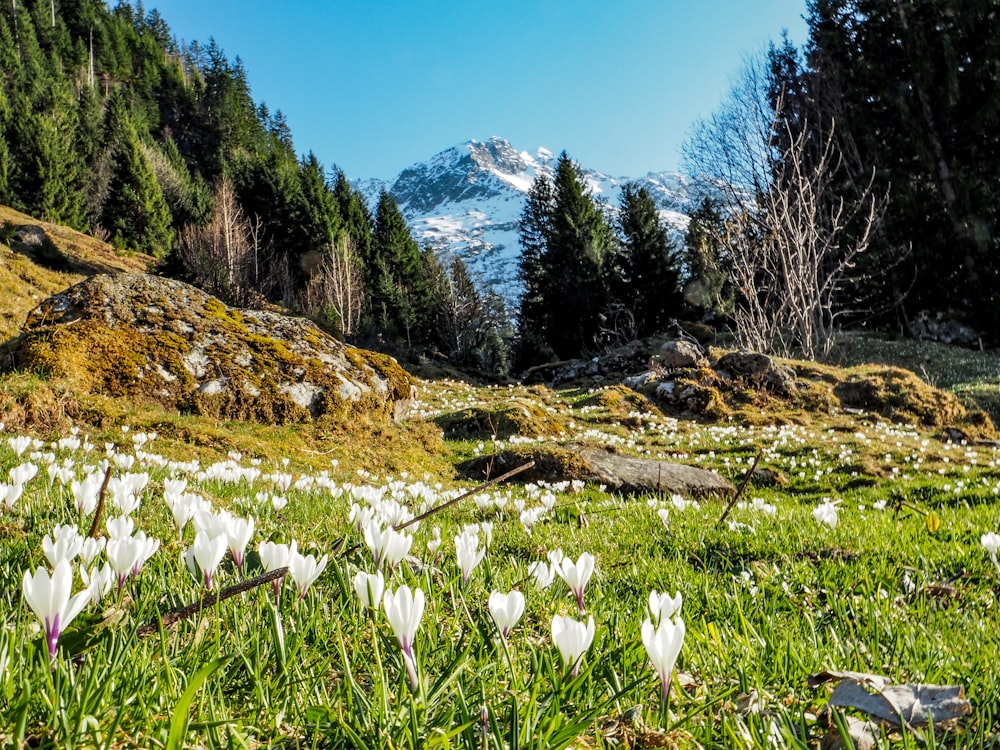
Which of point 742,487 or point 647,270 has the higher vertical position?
point 647,270

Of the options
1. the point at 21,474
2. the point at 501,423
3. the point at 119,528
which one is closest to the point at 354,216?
the point at 501,423

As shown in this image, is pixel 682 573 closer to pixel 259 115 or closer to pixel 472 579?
pixel 472 579

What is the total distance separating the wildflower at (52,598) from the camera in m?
0.99

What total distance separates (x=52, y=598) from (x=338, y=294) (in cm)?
3947

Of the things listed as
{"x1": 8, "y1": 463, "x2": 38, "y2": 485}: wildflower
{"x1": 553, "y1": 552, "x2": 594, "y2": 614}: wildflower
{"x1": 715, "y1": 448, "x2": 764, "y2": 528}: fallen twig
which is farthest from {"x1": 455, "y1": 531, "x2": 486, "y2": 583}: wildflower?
{"x1": 8, "y1": 463, "x2": 38, "y2": 485}: wildflower

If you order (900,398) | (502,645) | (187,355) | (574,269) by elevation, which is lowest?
(900,398)

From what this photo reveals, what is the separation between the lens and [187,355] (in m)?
9.17

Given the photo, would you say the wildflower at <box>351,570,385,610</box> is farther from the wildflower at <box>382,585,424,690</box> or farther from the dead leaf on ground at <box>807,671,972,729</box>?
the dead leaf on ground at <box>807,671,972,729</box>

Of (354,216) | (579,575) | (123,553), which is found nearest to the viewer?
(123,553)

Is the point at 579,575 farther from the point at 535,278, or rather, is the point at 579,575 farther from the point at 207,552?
the point at 535,278

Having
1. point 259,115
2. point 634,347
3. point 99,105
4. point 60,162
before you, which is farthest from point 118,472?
point 259,115

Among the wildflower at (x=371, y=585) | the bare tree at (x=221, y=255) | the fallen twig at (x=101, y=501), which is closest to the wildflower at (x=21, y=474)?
the fallen twig at (x=101, y=501)

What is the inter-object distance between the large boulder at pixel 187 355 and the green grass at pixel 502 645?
15.8ft

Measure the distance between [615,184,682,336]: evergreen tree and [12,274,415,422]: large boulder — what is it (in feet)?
105
